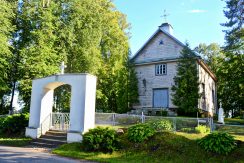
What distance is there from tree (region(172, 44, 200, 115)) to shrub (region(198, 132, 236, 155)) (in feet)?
46.2

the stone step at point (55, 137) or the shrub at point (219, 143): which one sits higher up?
the shrub at point (219, 143)

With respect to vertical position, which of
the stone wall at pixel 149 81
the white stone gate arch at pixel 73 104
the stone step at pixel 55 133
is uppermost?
the stone wall at pixel 149 81

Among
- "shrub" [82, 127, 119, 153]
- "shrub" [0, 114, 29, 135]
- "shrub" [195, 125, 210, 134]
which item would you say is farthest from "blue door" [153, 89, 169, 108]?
"shrub" [82, 127, 119, 153]

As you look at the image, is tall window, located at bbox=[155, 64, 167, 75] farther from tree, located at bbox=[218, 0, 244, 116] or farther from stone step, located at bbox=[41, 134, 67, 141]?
stone step, located at bbox=[41, 134, 67, 141]

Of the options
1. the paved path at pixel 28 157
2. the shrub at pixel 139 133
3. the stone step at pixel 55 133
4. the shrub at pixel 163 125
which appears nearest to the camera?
the paved path at pixel 28 157

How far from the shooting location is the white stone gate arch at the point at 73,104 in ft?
50.3

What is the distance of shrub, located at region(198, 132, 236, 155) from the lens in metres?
11.8

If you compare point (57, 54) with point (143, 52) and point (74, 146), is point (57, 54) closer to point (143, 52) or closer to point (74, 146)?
point (143, 52)

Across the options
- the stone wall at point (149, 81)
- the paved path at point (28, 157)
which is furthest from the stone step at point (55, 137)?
the stone wall at point (149, 81)

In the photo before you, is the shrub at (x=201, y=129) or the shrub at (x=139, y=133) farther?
the shrub at (x=201, y=129)

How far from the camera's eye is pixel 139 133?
13.9m

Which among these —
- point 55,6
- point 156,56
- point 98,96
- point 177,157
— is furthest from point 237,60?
point 177,157

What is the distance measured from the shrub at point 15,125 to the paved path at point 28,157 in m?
4.51

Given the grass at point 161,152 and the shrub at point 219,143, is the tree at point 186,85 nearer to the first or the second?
the grass at point 161,152
